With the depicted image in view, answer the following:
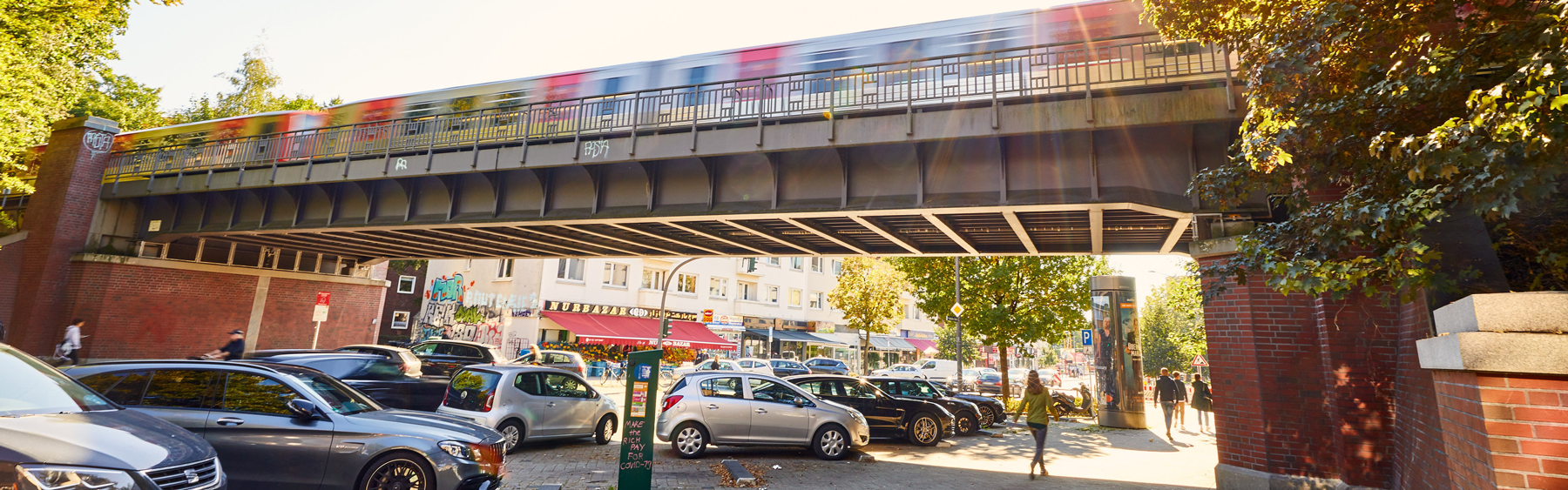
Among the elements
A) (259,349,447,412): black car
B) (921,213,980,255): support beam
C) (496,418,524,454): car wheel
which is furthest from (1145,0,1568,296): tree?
(259,349,447,412): black car

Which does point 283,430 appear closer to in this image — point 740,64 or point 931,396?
point 931,396

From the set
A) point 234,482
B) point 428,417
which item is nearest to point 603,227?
point 428,417

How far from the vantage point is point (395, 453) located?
6133 millimetres

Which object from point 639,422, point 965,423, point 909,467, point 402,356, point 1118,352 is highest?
point 1118,352

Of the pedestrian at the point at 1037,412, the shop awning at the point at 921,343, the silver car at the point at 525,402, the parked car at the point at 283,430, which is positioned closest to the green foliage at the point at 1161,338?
the shop awning at the point at 921,343

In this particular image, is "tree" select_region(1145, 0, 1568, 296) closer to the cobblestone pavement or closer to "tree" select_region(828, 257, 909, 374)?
the cobblestone pavement

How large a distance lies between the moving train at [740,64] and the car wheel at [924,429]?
7175 millimetres

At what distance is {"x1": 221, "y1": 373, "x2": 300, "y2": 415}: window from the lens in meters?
6.06

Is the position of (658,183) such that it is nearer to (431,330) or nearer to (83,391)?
(83,391)

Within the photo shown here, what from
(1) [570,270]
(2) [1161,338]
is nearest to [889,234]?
(1) [570,270]

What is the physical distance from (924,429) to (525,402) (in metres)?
7.68

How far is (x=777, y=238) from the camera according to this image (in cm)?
1580

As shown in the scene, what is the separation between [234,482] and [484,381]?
4.30 m

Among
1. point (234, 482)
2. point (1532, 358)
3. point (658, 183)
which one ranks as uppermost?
point (658, 183)
